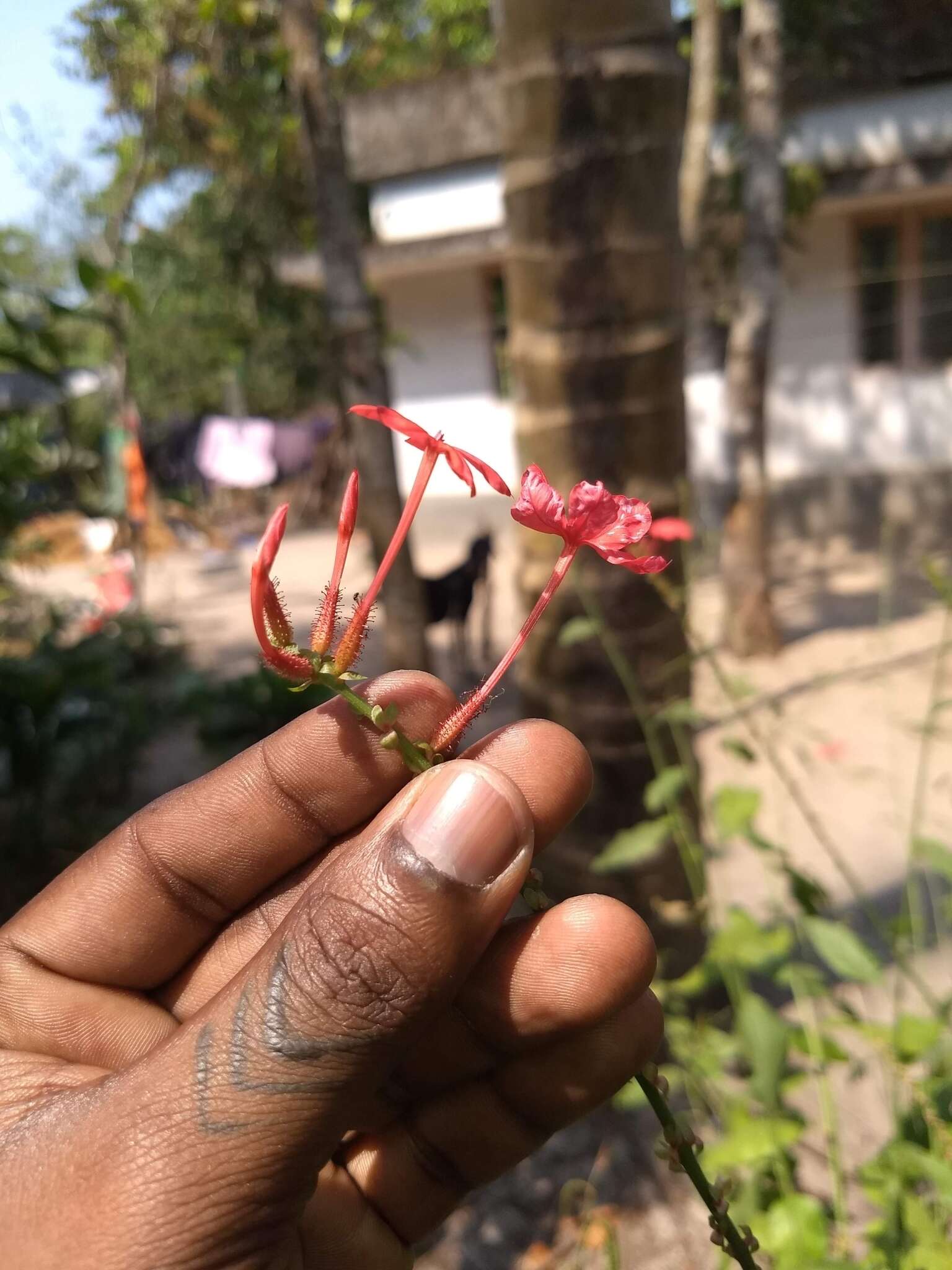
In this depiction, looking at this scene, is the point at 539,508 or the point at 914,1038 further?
the point at 914,1038

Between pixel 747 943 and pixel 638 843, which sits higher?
pixel 638 843

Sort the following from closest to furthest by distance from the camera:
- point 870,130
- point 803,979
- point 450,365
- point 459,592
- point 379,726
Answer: point 379,726 → point 803,979 → point 459,592 → point 870,130 → point 450,365

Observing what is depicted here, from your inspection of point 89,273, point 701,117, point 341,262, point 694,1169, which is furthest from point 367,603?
point 701,117

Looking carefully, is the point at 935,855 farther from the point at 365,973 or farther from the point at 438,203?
the point at 438,203

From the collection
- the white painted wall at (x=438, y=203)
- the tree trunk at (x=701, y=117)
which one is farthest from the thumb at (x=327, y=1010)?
the white painted wall at (x=438, y=203)

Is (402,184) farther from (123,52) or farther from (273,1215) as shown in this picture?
(273,1215)
